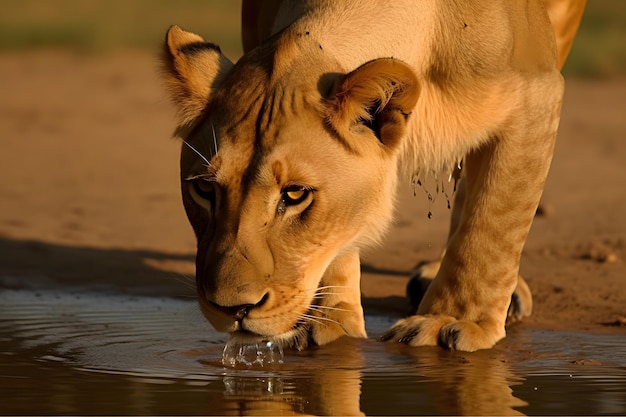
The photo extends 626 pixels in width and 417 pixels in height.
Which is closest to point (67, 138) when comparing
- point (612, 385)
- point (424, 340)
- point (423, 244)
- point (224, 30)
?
point (423, 244)

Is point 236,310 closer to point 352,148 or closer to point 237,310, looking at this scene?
point 237,310

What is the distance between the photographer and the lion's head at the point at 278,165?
4551 mm

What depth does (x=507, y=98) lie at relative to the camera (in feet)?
18.2

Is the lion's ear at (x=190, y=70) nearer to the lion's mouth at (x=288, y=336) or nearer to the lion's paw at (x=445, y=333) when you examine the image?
the lion's mouth at (x=288, y=336)

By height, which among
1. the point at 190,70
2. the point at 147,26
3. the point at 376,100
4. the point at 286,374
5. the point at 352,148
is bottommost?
the point at 286,374

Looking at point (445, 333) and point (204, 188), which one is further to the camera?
point (445, 333)

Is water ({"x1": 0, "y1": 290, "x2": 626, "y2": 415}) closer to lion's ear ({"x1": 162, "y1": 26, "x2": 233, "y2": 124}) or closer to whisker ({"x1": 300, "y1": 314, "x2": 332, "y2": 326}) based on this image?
whisker ({"x1": 300, "y1": 314, "x2": 332, "y2": 326})

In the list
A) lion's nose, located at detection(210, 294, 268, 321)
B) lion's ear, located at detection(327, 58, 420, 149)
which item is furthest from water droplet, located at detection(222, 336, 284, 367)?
lion's ear, located at detection(327, 58, 420, 149)

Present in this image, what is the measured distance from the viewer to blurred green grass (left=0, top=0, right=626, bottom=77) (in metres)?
16.1

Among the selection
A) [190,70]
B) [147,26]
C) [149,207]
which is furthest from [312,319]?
[147,26]

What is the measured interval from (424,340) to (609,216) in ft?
11.9

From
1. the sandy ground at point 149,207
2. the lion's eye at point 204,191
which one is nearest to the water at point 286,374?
the sandy ground at point 149,207

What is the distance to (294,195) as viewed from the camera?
4648 mm

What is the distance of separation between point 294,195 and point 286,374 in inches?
25.2
